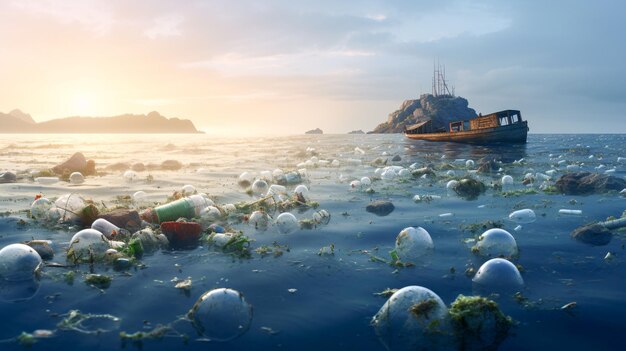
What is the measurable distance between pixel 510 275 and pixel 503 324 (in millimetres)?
884

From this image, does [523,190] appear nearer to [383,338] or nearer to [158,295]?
[383,338]

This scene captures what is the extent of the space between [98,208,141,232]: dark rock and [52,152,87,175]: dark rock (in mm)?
8553

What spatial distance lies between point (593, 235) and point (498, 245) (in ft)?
5.83

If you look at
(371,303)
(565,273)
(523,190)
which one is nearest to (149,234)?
(371,303)

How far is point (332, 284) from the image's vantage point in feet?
13.4

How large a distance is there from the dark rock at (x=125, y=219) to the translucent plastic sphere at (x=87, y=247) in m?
1.09

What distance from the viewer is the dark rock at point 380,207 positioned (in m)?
7.49

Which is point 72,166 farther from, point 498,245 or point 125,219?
point 498,245

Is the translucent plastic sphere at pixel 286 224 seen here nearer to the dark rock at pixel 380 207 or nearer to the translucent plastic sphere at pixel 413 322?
the dark rock at pixel 380 207

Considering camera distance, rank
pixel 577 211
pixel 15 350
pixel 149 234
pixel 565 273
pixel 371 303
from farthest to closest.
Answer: pixel 577 211 < pixel 149 234 < pixel 565 273 < pixel 371 303 < pixel 15 350

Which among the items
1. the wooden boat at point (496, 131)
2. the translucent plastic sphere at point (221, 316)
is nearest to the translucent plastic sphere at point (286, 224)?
the translucent plastic sphere at point (221, 316)

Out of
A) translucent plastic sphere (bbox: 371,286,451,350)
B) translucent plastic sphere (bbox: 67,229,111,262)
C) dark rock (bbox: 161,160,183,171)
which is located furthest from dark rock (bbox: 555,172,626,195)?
dark rock (bbox: 161,160,183,171)

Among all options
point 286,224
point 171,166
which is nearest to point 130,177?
point 171,166

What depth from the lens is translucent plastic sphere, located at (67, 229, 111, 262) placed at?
459 cm
